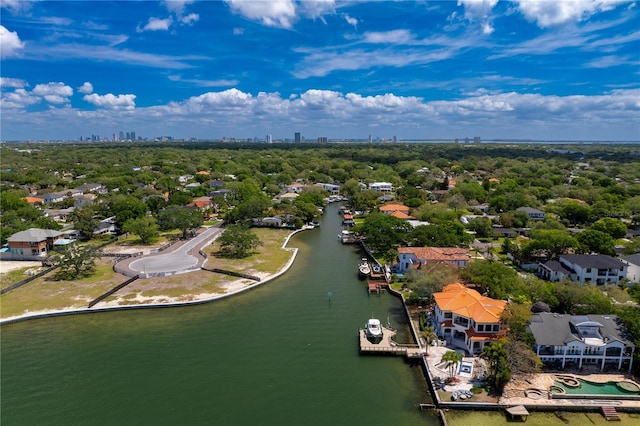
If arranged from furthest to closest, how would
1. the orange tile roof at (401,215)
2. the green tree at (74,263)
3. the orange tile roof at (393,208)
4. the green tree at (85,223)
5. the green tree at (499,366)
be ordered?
the orange tile roof at (393,208), the orange tile roof at (401,215), the green tree at (85,223), the green tree at (74,263), the green tree at (499,366)

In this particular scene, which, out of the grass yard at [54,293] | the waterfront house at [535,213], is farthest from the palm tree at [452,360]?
the waterfront house at [535,213]

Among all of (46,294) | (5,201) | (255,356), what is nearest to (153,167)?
(5,201)

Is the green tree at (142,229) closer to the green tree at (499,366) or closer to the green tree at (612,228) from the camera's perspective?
the green tree at (499,366)

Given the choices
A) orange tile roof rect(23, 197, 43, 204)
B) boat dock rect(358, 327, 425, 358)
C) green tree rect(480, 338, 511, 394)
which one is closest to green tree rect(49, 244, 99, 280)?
boat dock rect(358, 327, 425, 358)

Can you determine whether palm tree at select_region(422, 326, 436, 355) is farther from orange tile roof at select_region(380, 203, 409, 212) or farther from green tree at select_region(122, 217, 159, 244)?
orange tile roof at select_region(380, 203, 409, 212)

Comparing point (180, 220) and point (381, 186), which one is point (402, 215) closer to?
point (381, 186)

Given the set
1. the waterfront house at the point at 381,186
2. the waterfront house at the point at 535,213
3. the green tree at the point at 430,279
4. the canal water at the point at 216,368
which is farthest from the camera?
the waterfront house at the point at 381,186
